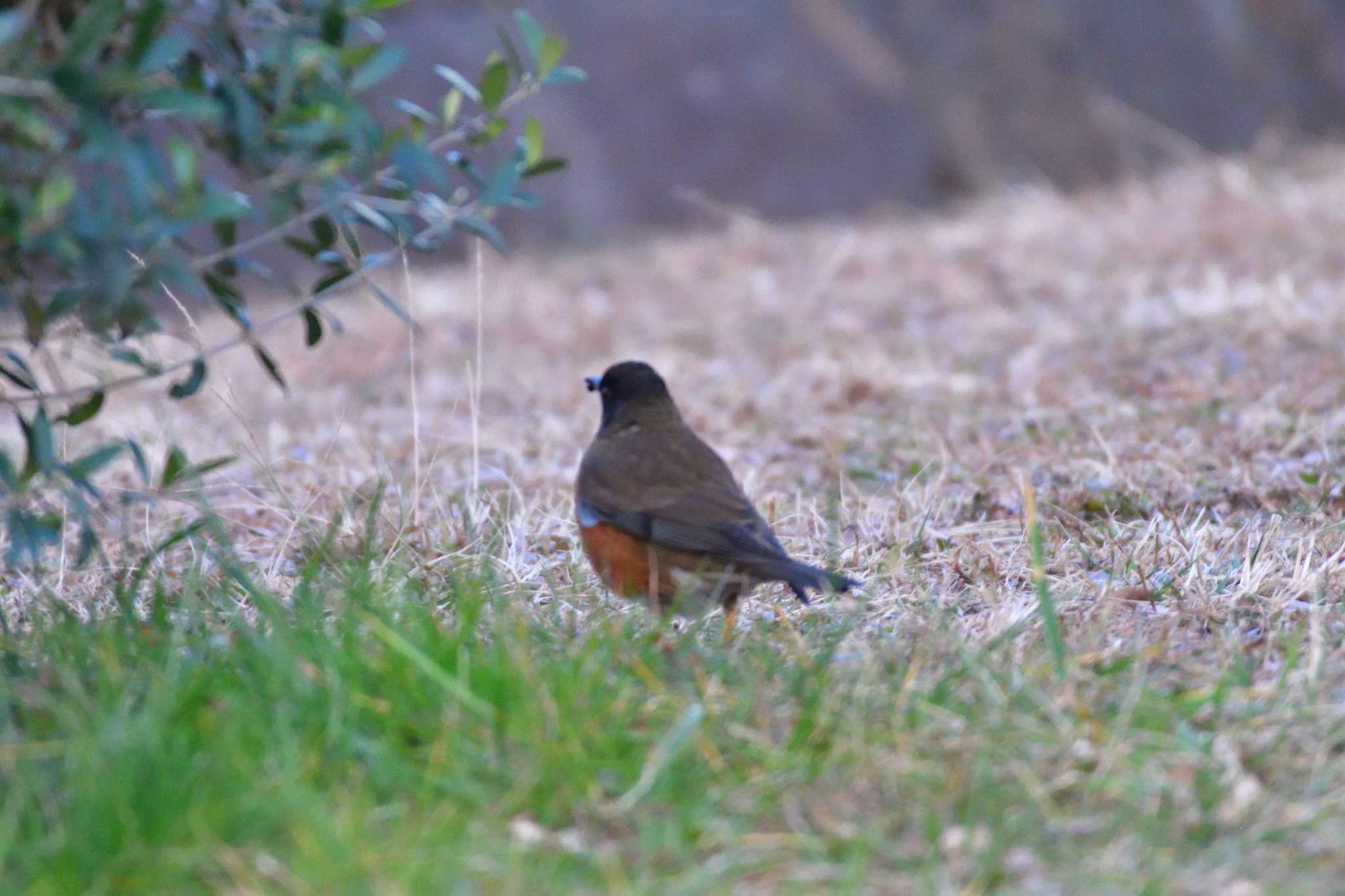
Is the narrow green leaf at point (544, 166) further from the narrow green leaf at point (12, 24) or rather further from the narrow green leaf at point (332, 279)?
the narrow green leaf at point (12, 24)

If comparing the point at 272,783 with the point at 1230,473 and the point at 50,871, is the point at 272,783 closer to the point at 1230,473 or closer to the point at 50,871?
the point at 50,871

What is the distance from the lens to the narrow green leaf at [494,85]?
310 cm

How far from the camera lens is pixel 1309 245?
29.6 ft

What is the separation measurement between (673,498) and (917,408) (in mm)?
2871

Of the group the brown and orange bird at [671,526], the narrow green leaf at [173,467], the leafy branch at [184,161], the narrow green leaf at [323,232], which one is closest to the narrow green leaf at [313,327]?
the leafy branch at [184,161]

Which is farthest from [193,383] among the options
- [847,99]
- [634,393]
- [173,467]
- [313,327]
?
[847,99]

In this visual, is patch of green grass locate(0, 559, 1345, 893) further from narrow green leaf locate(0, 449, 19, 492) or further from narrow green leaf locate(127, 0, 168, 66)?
narrow green leaf locate(127, 0, 168, 66)

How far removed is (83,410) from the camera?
328 centimetres

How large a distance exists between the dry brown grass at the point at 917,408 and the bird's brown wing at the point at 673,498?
244 mm

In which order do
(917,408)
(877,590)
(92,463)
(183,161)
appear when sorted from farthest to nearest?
(917,408), (877,590), (92,463), (183,161)

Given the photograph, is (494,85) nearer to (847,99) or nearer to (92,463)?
(92,463)

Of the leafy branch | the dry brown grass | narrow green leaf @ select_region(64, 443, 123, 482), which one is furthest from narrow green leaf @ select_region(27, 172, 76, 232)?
the dry brown grass

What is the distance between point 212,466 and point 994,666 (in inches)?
64.3

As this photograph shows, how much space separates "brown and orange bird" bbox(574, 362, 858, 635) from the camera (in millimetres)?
3451
